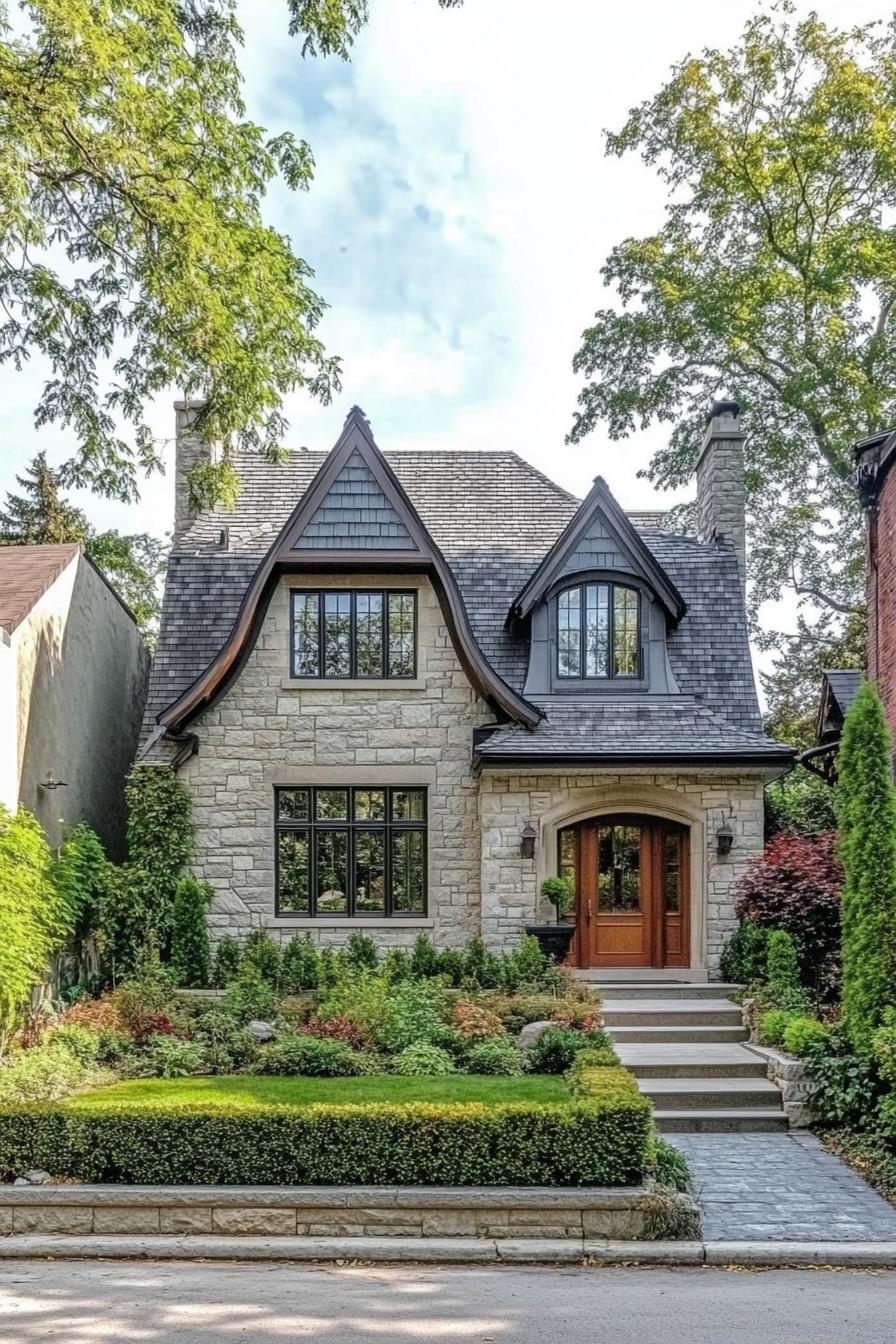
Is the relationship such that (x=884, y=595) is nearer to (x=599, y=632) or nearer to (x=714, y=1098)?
(x=599, y=632)

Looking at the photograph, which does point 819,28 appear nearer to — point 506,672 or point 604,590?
point 604,590

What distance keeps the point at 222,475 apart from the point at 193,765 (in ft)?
14.5

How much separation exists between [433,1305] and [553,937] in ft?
25.4

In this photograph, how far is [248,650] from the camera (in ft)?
48.7

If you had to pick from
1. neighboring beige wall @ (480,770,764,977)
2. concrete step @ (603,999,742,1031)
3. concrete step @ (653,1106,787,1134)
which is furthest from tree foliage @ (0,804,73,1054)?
concrete step @ (603,999,742,1031)

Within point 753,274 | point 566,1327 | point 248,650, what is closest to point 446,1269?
point 566,1327

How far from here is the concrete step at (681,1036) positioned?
1164cm

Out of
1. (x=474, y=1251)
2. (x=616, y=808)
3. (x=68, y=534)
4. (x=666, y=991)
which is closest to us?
(x=474, y=1251)

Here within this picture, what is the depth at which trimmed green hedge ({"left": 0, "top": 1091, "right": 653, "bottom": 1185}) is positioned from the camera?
709 centimetres

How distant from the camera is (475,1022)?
10766 millimetres

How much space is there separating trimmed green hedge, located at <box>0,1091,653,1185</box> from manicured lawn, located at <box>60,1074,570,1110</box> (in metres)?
0.55

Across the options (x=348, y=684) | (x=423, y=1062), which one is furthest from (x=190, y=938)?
(x=423, y=1062)

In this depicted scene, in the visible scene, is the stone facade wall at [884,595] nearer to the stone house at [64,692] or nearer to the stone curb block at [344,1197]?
the stone curb block at [344,1197]

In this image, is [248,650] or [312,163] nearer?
[312,163]
